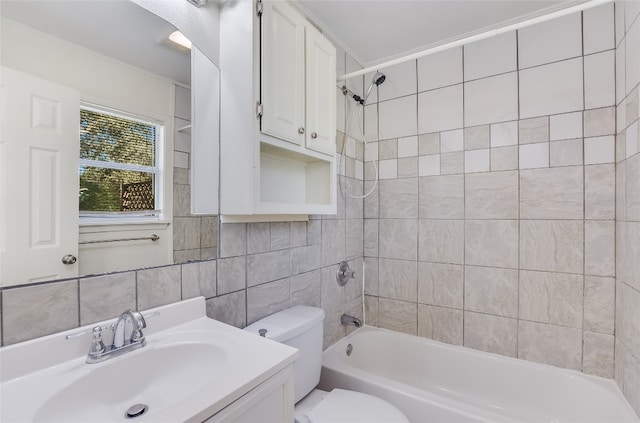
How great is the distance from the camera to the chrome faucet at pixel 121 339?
2.69ft

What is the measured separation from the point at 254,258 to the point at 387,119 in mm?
1416

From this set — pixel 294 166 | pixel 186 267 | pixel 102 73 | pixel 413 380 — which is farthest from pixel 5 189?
pixel 413 380

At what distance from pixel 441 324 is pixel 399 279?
38 centimetres

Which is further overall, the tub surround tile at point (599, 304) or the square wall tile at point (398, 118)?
the square wall tile at point (398, 118)

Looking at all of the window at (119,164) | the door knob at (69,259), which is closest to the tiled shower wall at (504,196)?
the window at (119,164)

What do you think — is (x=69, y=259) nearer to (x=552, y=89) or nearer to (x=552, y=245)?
(x=552, y=245)

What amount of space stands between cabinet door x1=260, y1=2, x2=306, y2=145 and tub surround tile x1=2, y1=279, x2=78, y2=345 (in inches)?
31.6

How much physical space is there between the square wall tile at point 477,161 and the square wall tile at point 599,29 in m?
0.68

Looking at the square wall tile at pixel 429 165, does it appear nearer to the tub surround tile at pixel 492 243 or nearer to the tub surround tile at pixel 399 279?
the tub surround tile at pixel 492 243

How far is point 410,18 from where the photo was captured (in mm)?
1763

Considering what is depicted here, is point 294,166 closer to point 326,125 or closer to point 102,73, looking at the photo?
point 326,125

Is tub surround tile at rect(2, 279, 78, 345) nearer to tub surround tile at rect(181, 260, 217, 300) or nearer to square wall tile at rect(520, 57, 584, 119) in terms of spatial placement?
tub surround tile at rect(181, 260, 217, 300)

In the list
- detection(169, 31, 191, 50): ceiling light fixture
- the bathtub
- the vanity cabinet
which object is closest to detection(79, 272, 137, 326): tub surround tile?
the vanity cabinet

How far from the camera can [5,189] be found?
733mm
